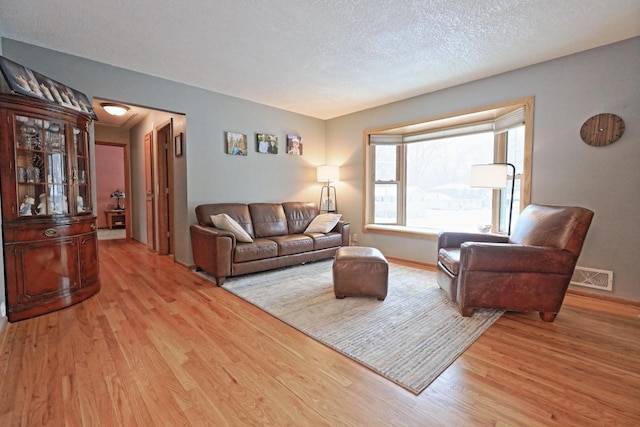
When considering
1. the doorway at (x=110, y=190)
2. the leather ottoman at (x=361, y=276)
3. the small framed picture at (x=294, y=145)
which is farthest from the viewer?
the doorway at (x=110, y=190)

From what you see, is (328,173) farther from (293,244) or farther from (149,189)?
(149,189)

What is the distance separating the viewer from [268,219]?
14.3 feet

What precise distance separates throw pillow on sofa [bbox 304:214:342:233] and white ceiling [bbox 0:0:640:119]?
1985 millimetres

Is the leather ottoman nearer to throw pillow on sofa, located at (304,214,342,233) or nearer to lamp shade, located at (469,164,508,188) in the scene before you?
lamp shade, located at (469,164,508,188)

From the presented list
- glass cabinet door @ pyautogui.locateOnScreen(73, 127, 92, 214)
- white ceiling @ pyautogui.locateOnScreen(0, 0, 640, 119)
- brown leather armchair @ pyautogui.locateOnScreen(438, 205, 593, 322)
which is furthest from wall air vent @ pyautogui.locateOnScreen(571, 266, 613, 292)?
glass cabinet door @ pyautogui.locateOnScreen(73, 127, 92, 214)

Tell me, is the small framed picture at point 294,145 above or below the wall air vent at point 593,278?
above

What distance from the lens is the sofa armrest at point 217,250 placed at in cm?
327

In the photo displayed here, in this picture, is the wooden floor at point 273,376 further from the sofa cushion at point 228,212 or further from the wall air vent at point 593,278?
the sofa cushion at point 228,212

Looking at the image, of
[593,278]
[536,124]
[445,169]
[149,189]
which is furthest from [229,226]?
[593,278]

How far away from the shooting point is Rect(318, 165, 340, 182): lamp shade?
5043mm

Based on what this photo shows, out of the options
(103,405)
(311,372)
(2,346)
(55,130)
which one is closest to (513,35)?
(311,372)

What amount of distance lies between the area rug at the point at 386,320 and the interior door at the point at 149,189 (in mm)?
2644

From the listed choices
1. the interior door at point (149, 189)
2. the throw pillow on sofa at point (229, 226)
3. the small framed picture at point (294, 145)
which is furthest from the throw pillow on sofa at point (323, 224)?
the interior door at point (149, 189)

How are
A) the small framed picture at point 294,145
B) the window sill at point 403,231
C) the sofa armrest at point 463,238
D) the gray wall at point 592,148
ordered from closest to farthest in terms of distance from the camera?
1. the gray wall at point 592,148
2. the sofa armrest at point 463,238
3. the window sill at point 403,231
4. the small framed picture at point 294,145
